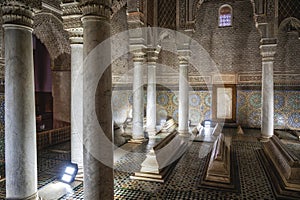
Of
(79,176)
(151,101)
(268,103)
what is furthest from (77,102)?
(268,103)

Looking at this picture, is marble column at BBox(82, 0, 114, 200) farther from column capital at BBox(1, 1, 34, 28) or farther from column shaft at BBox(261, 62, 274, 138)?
column shaft at BBox(261, 62, 274, 138)

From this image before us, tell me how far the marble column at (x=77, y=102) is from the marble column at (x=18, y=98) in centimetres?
144

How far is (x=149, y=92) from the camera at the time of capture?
29.2 ft

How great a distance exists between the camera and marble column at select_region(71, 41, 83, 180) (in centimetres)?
460

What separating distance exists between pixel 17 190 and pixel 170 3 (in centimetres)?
746

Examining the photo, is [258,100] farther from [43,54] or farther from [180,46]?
[43,54]

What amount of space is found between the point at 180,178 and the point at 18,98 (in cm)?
348

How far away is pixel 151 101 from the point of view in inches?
348

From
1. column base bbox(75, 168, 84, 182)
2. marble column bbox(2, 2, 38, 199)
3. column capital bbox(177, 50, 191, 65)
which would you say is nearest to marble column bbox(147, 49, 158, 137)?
column capital bbox(177, 50, 191, 65)

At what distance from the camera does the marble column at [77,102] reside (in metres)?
4.60

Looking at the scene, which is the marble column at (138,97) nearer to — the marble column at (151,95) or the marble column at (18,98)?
the marble column at (151,95)

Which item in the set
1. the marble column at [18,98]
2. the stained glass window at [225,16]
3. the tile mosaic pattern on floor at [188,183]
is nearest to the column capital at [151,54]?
the tile mosaic pattern on floor at [188,183]

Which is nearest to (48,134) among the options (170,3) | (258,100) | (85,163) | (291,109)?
(85,163)

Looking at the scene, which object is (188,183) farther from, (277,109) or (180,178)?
(277,109)
